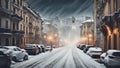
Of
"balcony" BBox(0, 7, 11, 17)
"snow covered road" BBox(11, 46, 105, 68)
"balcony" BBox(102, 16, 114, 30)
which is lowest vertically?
"snow covered road" BBox(11, 46, 105, 68)

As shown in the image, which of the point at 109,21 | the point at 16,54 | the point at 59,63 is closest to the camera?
the point at 59,63

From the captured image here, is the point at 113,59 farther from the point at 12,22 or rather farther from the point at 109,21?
the point at 12,22

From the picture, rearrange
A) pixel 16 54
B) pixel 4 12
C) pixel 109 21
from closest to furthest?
pixel 16 54 < pixel 109 21 < pixel 4 12

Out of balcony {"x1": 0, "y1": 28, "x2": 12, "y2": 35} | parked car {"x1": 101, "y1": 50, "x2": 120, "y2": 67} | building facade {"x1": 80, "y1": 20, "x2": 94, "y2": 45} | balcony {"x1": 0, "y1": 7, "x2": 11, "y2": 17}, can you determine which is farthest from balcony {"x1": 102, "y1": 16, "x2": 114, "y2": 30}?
building facade {"x1": 80, "y1": 20, "x2": 94, "y2": 45}

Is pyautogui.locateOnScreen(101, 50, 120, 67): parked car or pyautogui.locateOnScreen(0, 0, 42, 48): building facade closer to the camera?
pyautogui.locateOnScreen(101, 50, 120, 67): parked car

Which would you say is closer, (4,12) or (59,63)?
(59,63)

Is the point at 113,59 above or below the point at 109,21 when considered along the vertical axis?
below

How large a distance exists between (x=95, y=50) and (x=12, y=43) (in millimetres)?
20495

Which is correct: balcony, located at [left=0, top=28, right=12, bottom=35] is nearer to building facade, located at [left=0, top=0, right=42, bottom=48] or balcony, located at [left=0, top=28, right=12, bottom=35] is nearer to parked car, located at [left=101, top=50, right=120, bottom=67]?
building facade, located at [left=0, top=0, right=42, bottom=48]

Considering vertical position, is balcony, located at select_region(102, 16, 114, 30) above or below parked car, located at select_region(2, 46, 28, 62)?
above

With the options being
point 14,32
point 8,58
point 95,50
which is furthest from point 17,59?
point 14,32

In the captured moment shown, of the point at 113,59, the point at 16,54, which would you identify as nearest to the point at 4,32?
the point at 16,54

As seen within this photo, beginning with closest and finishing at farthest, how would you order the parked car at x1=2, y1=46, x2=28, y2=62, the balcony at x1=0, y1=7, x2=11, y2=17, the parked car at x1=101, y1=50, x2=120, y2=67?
the parked car at x1=101, y1=50, x2=120, y2=67 < the parked car at x1=2, y1=46, x2=28, y2=62 < the balcony at x1=0, y1=7, x2=11, y2=17

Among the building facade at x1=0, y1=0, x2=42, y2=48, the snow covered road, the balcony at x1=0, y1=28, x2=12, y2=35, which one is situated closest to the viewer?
the snow covered road
